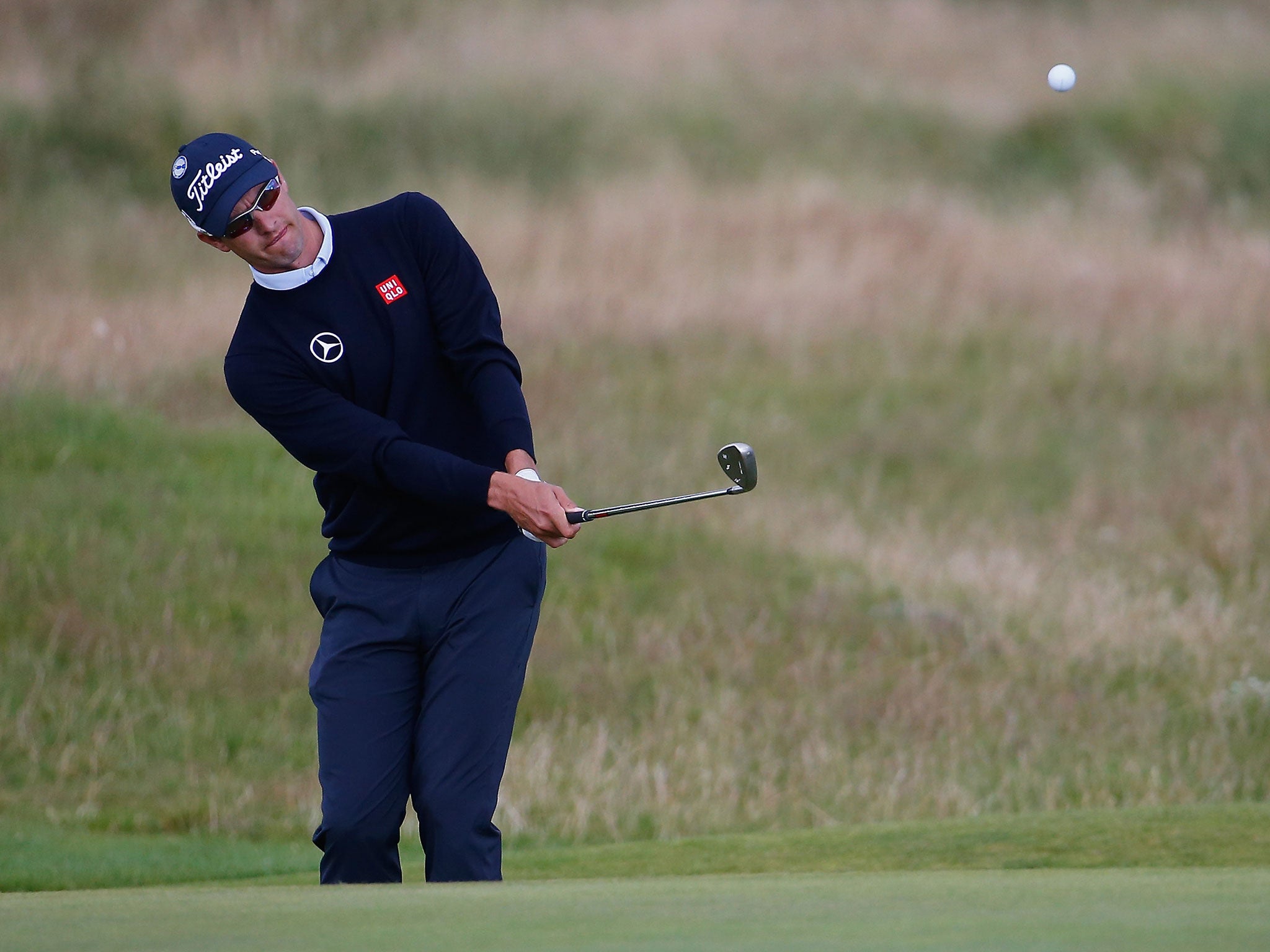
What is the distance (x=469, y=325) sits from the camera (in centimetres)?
491

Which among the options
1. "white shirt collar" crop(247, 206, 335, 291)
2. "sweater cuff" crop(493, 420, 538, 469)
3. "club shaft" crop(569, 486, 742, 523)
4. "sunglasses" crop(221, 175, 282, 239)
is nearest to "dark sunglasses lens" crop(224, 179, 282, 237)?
"sunglasses" crop(221, 175, 282, 239)

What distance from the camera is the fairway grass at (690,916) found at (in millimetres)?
2891

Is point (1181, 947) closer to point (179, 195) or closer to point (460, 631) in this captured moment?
point (460, 631)

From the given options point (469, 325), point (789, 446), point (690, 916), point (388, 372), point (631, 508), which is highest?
point (789, 446)

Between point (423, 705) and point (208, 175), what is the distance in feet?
4.82

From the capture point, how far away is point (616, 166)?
1111 inches

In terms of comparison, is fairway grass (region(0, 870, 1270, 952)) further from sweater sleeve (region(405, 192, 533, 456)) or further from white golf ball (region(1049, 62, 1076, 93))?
white golf ball (region(1049, 62, 1076, 93))

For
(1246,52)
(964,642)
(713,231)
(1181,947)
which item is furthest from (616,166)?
Result: (1181,947)

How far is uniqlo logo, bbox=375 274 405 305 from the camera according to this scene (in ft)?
16.0

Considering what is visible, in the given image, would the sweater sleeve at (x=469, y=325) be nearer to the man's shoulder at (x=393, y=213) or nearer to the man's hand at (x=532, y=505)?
the man's shoulder at (x=393, y=213)

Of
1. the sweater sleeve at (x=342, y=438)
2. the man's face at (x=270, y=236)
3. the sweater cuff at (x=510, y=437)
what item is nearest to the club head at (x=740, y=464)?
the sweater cuff at (x=510, y=437)

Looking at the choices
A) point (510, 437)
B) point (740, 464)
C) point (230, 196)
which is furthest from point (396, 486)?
point (740, 464)

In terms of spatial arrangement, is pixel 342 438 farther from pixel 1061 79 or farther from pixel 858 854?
pixel 1061 79

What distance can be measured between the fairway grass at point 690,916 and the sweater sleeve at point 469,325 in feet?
4.85
